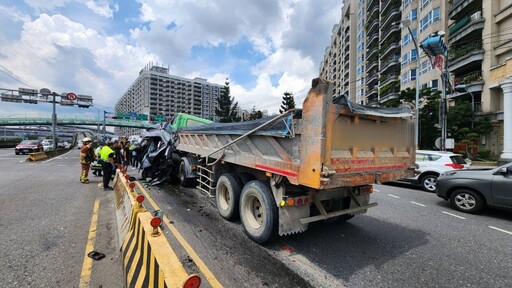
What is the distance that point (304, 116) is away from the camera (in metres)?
3.36

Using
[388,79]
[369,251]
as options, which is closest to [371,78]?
[388,79]

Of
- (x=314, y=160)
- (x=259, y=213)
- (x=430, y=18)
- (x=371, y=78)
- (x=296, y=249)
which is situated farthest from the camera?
(x=371, y=78)

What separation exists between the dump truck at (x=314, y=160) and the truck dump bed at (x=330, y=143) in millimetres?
12

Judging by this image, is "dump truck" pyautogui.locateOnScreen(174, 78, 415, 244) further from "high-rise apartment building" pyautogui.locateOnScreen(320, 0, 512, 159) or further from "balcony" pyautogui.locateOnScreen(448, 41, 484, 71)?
"balcony" pyautogui.locateOnScreen(448, 41, 484, 71)

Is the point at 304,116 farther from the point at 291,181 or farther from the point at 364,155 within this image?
the point at 364,155

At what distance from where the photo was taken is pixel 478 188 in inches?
236

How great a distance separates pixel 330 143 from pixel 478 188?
5296mm

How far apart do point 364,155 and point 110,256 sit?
13.1 feet

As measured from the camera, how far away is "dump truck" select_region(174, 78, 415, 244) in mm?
3205

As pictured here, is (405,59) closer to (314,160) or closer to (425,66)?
(425,66)

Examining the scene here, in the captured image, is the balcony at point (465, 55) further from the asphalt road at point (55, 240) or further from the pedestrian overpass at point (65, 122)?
the pedestrian overpass at point (65, 122)

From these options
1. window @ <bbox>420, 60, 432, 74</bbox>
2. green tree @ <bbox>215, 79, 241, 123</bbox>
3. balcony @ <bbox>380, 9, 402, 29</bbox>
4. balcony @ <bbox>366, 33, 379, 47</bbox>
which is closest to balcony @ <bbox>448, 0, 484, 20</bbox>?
window @ <bbox>420, 60, 432, 74</bbox>

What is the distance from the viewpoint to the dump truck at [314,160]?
10.5 ft

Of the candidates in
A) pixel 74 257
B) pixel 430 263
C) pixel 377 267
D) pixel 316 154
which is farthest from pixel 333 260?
pixel 74 257
